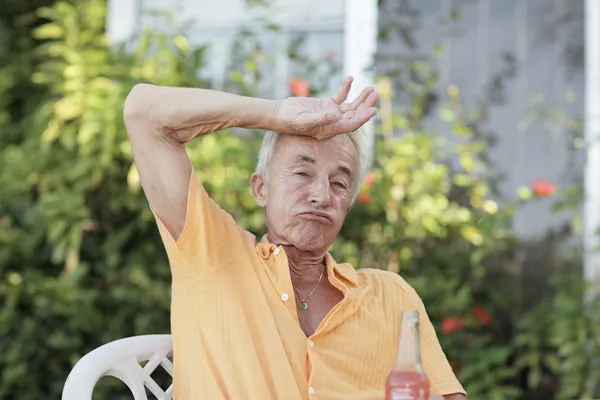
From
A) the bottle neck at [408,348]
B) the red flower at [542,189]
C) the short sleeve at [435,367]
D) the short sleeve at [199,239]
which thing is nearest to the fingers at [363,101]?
the short sleeve at [199,239]

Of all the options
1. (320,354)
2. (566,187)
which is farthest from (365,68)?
(320,354)

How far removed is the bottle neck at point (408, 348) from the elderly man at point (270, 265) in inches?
24.4

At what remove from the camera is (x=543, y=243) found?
14.2ft

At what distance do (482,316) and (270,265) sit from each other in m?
2.14

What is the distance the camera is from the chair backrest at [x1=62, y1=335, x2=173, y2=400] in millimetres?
2045

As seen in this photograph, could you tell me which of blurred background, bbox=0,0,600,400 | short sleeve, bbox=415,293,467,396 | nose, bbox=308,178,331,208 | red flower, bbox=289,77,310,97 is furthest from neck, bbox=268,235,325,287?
red flower, bbox=289,77,310,97

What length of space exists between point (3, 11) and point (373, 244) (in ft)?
7.74

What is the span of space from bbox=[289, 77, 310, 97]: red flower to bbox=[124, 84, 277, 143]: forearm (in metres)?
2.04

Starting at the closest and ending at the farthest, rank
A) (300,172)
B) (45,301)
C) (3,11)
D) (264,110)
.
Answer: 1. (264,110)
2. (300,172)
3. (45,301)
4. (3,11)

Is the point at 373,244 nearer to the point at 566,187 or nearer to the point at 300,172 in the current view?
the point at 566,187

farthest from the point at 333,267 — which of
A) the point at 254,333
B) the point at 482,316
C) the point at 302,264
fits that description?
the point at 482,316

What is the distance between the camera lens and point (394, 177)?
4.17 meters

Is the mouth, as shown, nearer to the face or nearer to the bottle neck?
the face

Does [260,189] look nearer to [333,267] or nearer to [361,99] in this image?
[333,267]
